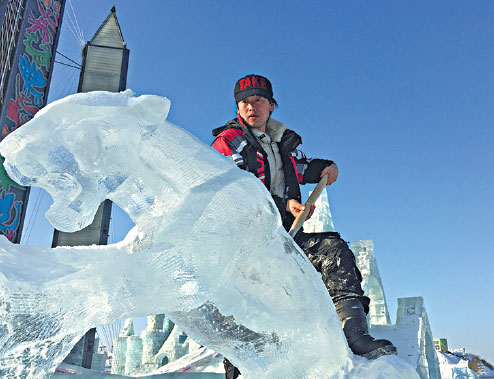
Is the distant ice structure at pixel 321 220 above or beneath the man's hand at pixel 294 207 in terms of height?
above

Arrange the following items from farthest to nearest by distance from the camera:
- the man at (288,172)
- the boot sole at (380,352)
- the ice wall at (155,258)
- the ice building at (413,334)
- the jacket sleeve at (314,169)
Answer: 1. the ice building at (413,334)
2. the jacket sleeve at (314,169)
3. the man at (288,172)
4. the boot sole at (380,352)
5. the ice wall at (155,258)

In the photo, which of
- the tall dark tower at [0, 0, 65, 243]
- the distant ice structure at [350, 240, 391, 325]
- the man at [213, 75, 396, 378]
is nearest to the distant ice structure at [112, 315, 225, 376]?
the distant ice structure at [350, 240, 391, 325]

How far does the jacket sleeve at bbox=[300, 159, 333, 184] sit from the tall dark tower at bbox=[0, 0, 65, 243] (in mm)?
6111

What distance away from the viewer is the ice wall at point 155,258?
0.94 metres

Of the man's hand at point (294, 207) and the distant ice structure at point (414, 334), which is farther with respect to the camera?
the distant ice structure at point (414, 334)

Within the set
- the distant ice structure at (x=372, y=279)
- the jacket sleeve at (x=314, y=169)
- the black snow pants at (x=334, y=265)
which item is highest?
the distant ice structure at (x=372, y=279)

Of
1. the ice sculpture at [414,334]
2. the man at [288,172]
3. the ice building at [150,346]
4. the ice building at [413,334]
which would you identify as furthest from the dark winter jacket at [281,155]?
the ice building at [150,346]

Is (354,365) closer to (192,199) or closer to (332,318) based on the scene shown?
(332,318)

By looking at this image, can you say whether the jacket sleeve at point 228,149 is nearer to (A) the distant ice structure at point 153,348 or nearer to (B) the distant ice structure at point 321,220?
(B) the distant ice structure at point 321,220

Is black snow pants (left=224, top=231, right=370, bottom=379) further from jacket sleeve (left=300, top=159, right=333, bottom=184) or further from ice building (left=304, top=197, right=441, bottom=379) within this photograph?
ice building (left=304, top=197, right=441, bottom=379)

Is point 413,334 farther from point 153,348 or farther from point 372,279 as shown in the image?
point 153,348

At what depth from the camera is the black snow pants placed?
1719 millimetres

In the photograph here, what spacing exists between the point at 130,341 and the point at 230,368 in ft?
54.1

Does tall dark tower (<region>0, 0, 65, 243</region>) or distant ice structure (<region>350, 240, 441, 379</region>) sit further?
tall dark tower (<region>0, 0, 65, 243</region>)
